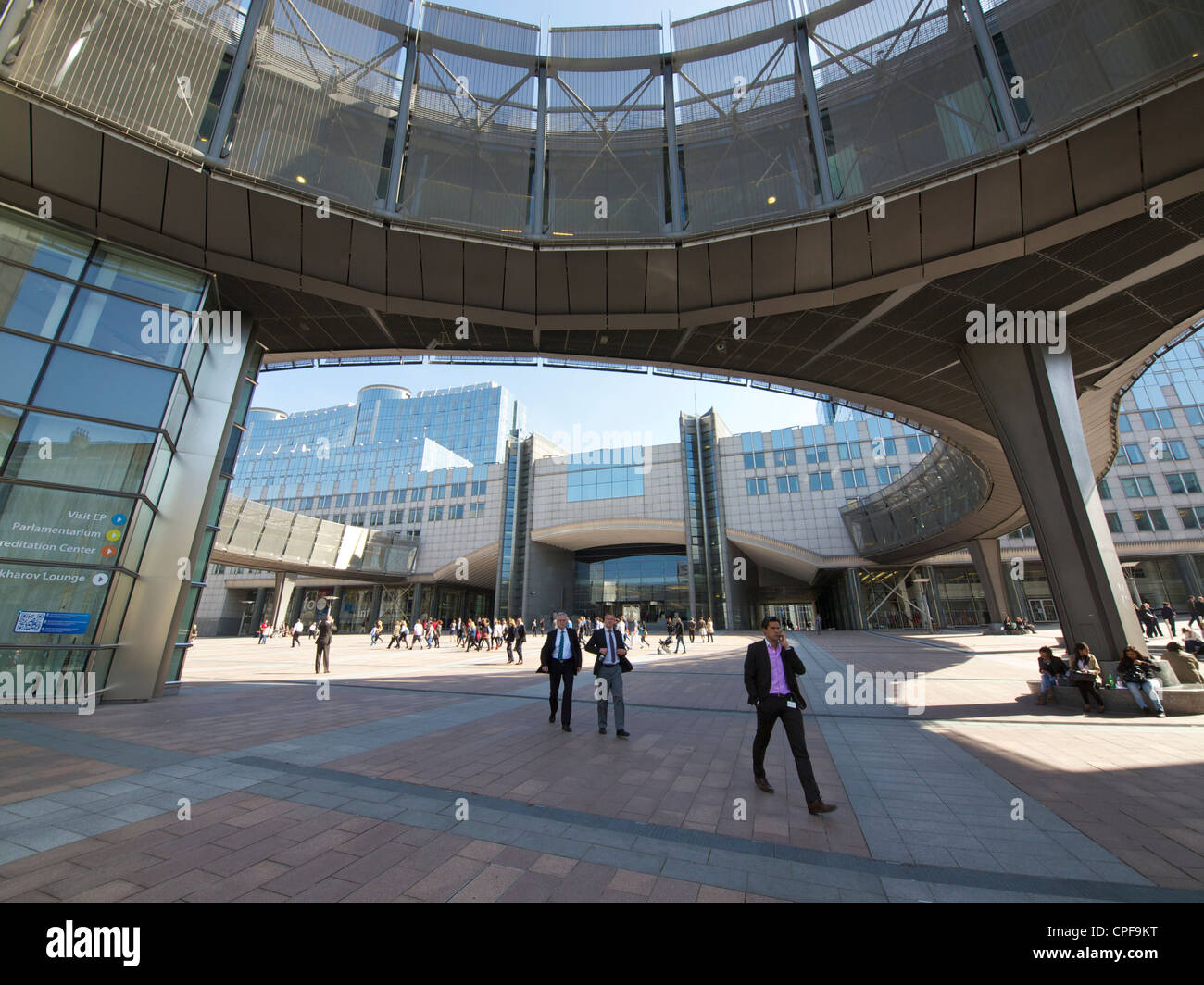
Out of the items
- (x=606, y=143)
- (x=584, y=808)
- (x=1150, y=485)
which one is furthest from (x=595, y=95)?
(x=1150, y=485)

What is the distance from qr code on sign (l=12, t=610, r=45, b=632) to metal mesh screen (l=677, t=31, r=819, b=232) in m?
14.8

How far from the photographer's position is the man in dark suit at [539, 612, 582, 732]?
7.59 meters

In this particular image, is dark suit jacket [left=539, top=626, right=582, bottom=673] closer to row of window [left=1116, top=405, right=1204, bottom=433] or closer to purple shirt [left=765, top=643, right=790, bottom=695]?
purple shirt [left=765, top=643, right=790, bottom=695]

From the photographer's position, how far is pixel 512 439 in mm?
58125

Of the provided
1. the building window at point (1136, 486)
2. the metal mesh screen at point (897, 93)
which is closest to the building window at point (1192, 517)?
the building window at point (1136, 486)

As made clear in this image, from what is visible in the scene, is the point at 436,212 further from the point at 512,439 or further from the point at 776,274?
the point at 512,439

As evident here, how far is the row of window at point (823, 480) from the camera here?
44312mm

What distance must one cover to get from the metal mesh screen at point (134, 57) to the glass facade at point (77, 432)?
2.48 m

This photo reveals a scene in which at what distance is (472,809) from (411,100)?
50.7 ft

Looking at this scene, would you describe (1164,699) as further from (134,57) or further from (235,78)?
(134,57)

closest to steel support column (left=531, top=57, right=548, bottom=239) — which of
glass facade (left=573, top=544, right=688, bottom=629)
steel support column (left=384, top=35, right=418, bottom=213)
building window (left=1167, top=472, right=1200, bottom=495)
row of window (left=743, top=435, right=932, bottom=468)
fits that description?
steel support column (left=384, top=35, right=418, bottom=213)

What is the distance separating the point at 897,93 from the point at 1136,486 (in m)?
52.4

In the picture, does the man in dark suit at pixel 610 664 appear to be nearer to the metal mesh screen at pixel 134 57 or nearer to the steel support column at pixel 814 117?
the steel support column at pixel 814 117
